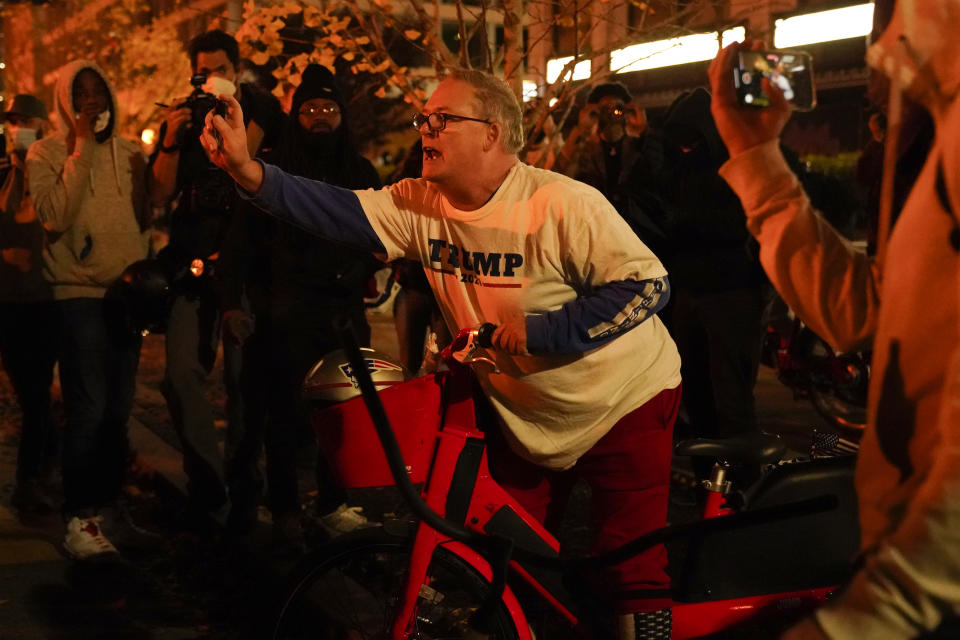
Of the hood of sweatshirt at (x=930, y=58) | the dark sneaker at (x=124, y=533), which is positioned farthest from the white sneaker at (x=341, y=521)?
the hood of sweatshirt at (x=930, y=58)

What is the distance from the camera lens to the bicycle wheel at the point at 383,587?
3189mm

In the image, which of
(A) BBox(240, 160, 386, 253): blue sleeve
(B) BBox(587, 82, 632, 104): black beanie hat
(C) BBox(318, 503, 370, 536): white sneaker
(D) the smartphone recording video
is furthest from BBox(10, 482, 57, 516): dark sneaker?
(D) the smartphone recording video

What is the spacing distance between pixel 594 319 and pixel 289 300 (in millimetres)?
2342

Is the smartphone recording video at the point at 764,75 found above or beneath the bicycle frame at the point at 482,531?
above

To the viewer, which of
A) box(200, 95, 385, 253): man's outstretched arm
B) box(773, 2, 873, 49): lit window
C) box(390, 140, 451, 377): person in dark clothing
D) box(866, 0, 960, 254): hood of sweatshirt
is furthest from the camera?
box(773, 2, 873, 49): lit window

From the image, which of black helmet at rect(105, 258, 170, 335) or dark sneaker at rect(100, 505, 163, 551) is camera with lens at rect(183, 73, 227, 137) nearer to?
black helmet at rect(105, 258, 170, 335)

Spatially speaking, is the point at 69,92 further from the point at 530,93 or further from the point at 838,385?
the point at 838,385

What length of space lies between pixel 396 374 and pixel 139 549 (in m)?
2.58

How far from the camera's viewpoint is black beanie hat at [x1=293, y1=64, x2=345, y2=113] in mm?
5086

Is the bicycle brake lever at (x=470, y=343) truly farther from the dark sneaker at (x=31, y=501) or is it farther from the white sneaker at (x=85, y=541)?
the dark sneaker at (x=31, y=501)

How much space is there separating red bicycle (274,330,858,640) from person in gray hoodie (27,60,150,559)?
207 centimetres

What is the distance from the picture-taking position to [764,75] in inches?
74.1

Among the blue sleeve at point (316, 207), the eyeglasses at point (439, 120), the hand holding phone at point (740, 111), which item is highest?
the eyeglasses at point (439, 120)

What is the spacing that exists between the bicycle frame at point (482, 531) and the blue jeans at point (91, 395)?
2.37 m
